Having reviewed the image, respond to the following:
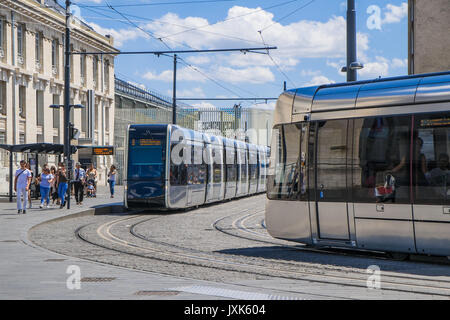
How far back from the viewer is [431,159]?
10.2 meters

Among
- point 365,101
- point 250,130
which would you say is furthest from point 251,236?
point 250,130

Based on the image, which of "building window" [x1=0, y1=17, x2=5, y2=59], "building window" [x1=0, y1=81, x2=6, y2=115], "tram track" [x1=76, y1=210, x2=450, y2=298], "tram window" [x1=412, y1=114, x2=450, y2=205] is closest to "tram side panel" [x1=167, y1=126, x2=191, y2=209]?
"tram track" [x1=76, y1=210, x2=450, y2=298]

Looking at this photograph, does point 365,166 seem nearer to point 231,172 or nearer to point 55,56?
point 231,172

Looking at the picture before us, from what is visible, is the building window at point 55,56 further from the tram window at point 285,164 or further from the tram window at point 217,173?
the tram window at point 285,164

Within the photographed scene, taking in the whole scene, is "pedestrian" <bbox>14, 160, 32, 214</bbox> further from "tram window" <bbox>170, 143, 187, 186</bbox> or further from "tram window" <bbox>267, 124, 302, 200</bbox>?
"tram window" <bbox>267, 124, 302, 200</bbox>

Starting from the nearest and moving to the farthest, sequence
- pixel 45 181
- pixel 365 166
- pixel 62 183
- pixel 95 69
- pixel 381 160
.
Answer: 1. pixel 381 160
2. pixel 365 166
3. pixel 45 181
4. pixel 62 183
5. pixel 95 69

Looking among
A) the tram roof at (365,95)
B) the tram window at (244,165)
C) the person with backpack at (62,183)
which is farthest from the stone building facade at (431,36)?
the tram roof at (365,95)

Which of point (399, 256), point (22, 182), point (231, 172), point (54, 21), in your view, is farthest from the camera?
point (54, 21)

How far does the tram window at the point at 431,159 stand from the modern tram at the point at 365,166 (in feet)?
0.05

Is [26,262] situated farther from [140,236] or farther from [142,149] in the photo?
[142,149]

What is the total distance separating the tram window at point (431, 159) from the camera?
1005cm

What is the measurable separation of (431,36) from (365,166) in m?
17.6

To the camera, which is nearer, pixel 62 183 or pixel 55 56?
pixel 62 183

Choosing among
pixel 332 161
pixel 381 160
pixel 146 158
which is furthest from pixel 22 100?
pixel 381 160
